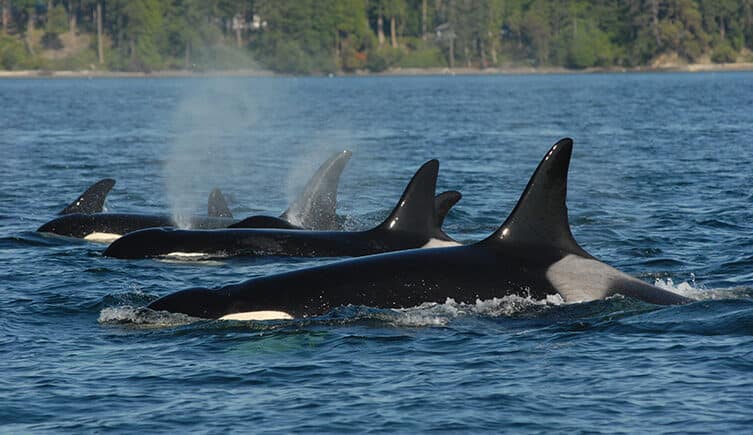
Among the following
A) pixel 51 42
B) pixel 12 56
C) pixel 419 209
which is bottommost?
pixel 12 56

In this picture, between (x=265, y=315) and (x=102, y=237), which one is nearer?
(x=265, y=315)

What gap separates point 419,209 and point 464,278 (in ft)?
10.6

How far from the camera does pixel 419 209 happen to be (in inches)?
629

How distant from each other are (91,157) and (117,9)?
158 metres

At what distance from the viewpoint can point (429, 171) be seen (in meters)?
15.3

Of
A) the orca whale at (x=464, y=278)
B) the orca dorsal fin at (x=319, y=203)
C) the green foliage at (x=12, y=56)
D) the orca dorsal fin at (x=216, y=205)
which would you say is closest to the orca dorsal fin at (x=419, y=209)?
the orca whale at (x=464, y=278)

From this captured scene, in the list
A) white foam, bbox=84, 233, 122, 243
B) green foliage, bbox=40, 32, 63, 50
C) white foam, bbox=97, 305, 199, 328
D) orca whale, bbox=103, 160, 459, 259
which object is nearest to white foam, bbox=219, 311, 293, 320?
white foam, bbox=97, 305, 199, 328

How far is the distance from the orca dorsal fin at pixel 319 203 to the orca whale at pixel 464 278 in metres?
7.61

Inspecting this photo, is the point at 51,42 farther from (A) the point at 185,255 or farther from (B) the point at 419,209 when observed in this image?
(B) the point at 419,209

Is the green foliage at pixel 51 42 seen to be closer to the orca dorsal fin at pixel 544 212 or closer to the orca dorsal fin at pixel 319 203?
the orca dorsal fin at pixel 319 203

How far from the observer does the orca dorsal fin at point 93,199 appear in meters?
23.4

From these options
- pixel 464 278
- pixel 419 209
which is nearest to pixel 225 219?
pixel 419 209

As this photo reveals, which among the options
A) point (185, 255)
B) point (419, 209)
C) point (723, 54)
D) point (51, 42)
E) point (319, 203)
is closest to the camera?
point (419, 209)

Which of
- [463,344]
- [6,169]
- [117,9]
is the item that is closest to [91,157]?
[6,169]
